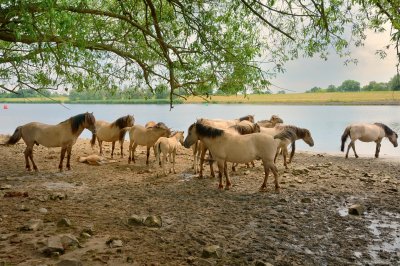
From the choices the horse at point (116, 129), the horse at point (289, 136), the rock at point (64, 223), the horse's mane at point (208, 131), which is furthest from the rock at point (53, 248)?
the horse at point (116, 129)

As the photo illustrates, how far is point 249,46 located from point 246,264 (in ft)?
20.2

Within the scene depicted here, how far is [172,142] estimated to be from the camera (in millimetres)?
10727

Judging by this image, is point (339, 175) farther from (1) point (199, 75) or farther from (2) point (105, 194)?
(2) point (105, 194)

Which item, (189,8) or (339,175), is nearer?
(189,8)

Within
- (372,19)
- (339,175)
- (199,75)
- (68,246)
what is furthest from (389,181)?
(68,246)

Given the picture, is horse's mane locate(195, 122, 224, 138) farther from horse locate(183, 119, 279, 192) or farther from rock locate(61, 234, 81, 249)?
rock locate(61, 234, 81, 249)

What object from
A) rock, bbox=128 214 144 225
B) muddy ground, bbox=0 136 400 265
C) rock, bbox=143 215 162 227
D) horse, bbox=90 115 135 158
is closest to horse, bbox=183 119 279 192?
muddy ground, bbox=0 136 400 265

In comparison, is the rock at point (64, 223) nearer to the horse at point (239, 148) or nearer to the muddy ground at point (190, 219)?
the muddy ground at point (190, 219)

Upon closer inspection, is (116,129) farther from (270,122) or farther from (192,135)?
(270,122)

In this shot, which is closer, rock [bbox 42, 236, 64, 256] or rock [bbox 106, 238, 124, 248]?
rock [bbox 42, 236, 64, 256]

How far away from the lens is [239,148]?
866cm

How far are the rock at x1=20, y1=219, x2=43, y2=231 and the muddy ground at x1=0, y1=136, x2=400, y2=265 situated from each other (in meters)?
0.02

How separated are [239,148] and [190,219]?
110 inches

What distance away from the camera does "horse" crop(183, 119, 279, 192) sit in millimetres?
8555
